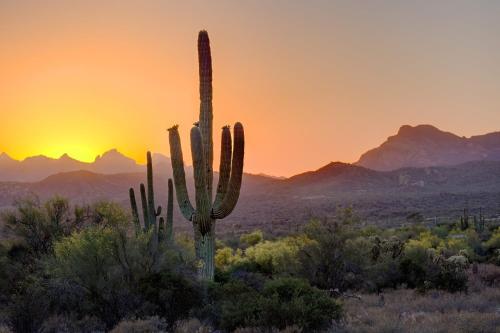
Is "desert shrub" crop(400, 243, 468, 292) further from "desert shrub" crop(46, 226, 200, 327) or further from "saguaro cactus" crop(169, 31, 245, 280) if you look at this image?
"desert shrub" crop(46, 226, 200, 327)

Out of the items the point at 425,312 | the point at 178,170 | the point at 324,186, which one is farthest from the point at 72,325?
the point at 324,186

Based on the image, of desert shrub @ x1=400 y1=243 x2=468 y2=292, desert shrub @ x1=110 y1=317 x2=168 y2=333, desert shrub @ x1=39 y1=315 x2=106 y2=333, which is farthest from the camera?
desert shrub @ x1=400 y1=243 x2=468 y2=292

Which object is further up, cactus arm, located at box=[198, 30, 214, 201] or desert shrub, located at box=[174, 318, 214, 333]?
cactus arm, located at box=[198, 30, 214, 201]

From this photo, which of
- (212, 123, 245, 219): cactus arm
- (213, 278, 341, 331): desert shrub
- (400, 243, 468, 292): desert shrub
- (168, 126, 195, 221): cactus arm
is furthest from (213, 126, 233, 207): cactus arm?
(400, 243, 468, 292): desert shrub

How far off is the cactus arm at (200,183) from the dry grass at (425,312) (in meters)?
4.61

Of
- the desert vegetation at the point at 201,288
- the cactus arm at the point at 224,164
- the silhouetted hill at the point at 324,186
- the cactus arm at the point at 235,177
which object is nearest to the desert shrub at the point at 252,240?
the desert vegetation at the point at 201,288

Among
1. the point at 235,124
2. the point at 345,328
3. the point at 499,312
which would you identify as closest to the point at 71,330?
the point at 345,328

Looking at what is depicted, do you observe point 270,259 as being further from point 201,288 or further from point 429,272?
point 201,288

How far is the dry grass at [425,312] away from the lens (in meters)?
9.95

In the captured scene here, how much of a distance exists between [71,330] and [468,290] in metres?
11.7

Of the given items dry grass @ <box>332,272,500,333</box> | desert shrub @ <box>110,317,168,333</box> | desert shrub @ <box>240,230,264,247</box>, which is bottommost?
desert shrub @ <box>240,230,264,247</box>

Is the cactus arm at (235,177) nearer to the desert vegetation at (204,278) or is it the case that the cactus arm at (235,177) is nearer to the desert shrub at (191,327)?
the desert vegetation at (204,278)

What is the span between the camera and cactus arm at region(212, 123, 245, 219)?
14789 millimetres

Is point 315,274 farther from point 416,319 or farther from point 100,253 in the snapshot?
point 100,253
